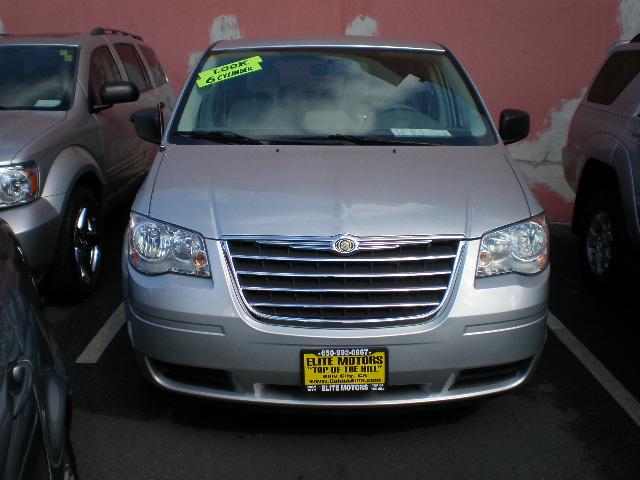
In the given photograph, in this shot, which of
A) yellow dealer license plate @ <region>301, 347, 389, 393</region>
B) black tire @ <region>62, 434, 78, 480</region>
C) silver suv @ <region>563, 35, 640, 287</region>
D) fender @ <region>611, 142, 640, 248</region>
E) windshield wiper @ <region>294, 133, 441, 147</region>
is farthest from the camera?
silver suv @ <region>563, 35, 640, 287</region>

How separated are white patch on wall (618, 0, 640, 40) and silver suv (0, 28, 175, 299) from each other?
15.8ft

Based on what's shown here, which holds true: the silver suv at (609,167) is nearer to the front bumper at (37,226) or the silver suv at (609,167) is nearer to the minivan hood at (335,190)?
the minivan hood at (335,190)

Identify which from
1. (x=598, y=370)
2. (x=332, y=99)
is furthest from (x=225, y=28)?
(x=598, y=370)

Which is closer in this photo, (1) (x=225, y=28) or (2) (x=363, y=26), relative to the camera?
(2) (x=363, y=26)

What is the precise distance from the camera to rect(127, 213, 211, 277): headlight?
346 centimetres

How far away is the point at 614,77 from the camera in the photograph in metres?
5.93

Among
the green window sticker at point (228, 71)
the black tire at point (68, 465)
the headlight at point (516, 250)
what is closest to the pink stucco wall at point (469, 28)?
the green window sticker at point (228, 71)

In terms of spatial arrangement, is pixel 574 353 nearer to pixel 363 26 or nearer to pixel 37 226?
pixel 37 226

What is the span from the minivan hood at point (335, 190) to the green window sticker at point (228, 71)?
0.69 m

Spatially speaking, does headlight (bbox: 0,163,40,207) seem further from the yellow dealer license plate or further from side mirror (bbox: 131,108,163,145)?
the yellow dealer license plate

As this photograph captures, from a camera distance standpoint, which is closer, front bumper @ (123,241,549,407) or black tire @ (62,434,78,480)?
black tire @ (62,434,78,480)

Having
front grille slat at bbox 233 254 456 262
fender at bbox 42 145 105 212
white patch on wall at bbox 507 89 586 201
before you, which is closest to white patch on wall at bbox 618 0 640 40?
white patch on wall at bbox 507 89 586 201

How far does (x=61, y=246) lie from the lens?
5176 millimetres

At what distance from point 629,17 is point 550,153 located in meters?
1.54
